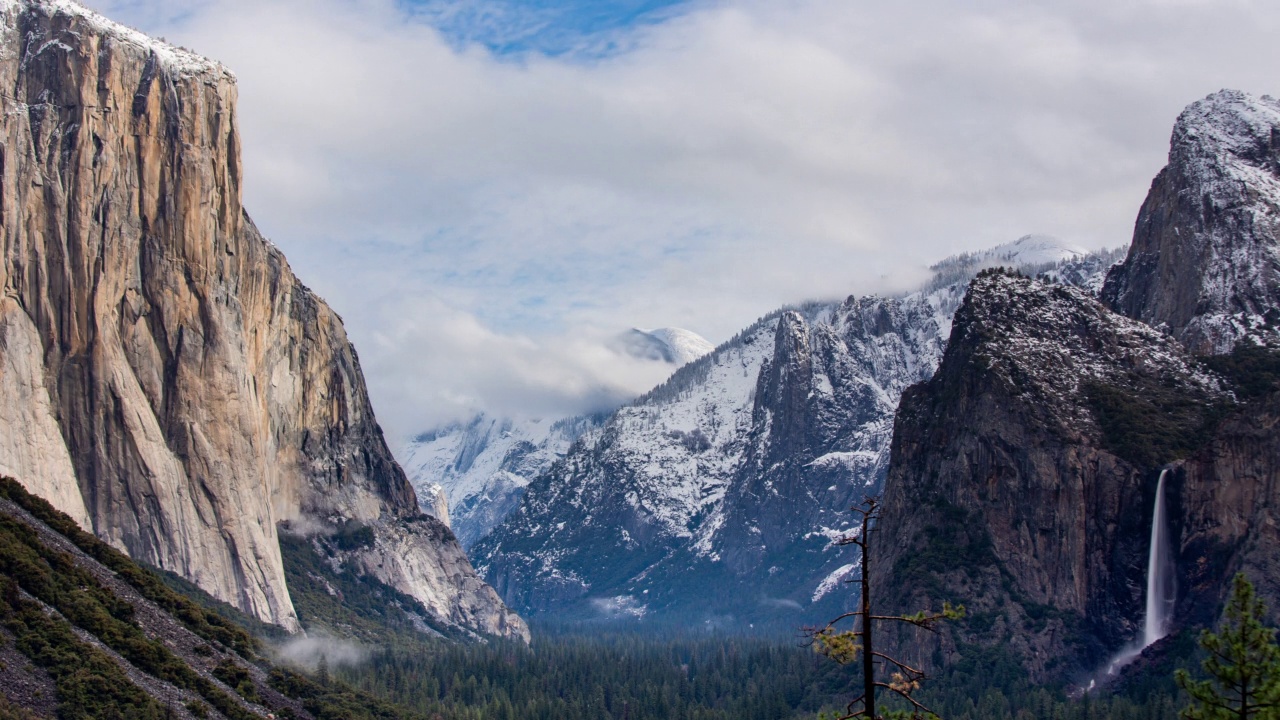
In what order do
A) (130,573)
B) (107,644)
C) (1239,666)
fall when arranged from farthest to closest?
(130,573)
(107,644)
(1239,666)

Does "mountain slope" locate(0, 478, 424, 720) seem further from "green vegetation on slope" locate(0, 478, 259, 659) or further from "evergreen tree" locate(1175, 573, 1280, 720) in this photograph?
"evergreen tree" locate(1175, 573, 1280, 720)

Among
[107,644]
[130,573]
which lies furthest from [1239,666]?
[130,573]

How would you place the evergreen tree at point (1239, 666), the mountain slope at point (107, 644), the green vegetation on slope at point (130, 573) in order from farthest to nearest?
the green vegetation on slope at point (130, 573)
the mountain slope at point (107, 644)
the evergreen tree at point (1239, 666)

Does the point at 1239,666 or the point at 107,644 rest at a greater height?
the point at 107,644

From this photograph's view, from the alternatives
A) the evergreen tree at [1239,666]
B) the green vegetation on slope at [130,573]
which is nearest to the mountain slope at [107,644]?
the green vegetation on slope at [130,573]

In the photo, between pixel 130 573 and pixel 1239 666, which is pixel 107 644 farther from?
pixel 1239 666

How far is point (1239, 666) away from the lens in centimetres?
5553

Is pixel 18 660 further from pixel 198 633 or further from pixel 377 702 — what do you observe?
pixel 377 702

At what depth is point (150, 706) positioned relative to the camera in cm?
13038

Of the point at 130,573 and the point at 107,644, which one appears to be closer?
the point at 107,644

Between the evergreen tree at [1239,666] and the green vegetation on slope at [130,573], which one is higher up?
the green vegetation on slope at [130,573]

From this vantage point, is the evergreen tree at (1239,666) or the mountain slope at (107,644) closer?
the evergreen tree at (1239,666)

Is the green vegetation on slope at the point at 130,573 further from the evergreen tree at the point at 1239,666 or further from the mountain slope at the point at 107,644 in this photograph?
the evergreen tree at the point at 1239,666

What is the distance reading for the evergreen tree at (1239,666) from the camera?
180ft
